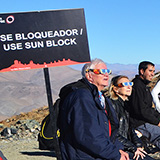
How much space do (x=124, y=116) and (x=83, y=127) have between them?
5.82 feet

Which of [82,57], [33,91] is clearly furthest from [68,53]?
[33,91]

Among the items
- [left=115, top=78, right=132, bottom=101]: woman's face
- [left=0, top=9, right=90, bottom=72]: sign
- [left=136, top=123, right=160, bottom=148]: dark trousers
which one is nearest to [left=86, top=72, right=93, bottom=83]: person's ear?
[left=0, top=9, right=90, bottom=72]: sign

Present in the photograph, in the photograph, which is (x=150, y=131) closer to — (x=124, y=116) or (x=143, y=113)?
(x=143, y=113)

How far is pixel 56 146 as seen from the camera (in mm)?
4363

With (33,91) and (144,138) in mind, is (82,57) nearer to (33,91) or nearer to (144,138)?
(144,138)

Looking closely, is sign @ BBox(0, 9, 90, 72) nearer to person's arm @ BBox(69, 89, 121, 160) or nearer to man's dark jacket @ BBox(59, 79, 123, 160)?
man's dark jacket @ BBox(59, 79, 123, 160)

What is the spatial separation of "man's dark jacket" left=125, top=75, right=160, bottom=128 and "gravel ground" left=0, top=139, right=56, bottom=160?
3106 mm

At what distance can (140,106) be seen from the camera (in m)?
5.55

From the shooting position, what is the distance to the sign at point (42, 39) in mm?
4441

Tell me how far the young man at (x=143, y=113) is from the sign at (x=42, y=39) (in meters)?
1.31

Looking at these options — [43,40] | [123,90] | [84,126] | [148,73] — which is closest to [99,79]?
[84,126]

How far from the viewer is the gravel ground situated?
28.0ft

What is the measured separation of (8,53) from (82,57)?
970 millimetres

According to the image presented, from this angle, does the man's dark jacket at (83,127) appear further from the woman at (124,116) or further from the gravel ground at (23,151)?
the gravel ground at (23,151)
